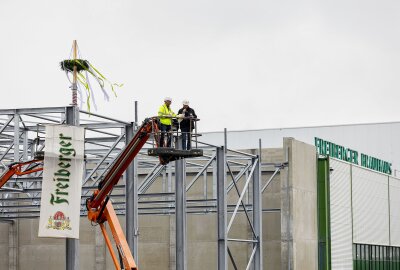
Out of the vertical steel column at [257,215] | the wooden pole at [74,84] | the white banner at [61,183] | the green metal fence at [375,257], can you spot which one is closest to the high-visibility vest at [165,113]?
the wooden pole at [74,84]

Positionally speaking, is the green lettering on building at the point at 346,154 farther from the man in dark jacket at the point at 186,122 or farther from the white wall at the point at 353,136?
the man in dark jacket at the point at 186,122

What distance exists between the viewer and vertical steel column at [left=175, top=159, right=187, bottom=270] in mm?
37875

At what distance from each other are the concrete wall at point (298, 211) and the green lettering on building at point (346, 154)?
87.6 inches

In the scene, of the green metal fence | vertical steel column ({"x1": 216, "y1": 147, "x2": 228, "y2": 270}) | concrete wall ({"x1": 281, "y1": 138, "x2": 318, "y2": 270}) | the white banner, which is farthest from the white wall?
the white banner

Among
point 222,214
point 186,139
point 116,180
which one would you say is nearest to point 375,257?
point 222,214

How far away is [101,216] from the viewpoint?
31703 millimetres

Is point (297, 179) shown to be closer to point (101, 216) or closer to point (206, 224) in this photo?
point (206, 224)

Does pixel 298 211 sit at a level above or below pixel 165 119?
below

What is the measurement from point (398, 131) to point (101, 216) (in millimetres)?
56937

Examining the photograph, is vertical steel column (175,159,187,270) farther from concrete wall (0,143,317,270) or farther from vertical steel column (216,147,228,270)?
concrete wall (0,143,317,270)

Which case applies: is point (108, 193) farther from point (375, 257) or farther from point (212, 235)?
point (375, 257)

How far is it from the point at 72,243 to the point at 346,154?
31.5m

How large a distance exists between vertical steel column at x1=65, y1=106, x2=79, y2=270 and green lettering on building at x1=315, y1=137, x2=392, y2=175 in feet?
87.1

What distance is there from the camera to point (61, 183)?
3036 cm
